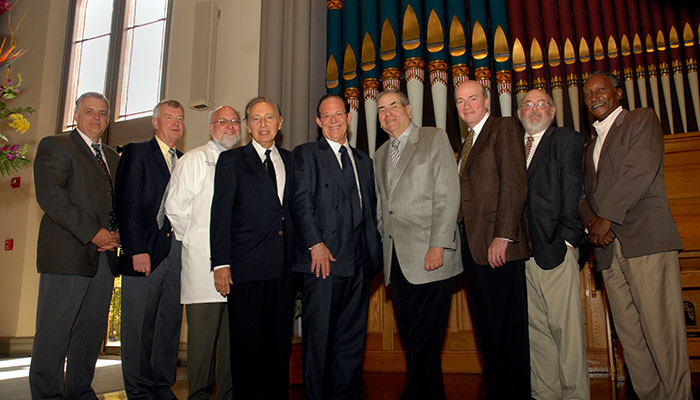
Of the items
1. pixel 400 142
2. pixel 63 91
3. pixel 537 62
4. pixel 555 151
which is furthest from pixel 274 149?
pixel 63 91

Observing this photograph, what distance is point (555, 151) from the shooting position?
2.25m

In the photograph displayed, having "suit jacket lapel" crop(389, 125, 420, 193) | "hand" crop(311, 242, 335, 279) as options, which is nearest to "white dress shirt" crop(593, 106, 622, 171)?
"suit jacket lapel" crop(389, 125, 420, 193)

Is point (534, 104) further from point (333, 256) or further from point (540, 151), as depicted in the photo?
point (333, 256)

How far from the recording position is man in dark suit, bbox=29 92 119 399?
2.37 m

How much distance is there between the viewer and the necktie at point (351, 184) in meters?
2.28

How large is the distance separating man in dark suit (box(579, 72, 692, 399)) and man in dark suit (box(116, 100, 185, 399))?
1.99m

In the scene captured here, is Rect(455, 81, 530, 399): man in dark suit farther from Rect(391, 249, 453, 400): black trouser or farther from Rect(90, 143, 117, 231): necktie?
Rect(90, 143, 117, 231): necktie

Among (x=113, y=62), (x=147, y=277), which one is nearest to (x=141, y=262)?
(x=147, y=277)

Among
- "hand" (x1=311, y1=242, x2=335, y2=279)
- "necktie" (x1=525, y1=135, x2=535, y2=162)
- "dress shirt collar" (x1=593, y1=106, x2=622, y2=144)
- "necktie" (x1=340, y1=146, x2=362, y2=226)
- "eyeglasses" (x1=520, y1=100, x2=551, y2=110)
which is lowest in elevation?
"hand" (x1=311, y1=242, x2=335, y2=279)

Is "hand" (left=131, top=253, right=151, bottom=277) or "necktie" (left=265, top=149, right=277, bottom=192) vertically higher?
"necktie" (left=265, top=149, right=277, bottom=192)

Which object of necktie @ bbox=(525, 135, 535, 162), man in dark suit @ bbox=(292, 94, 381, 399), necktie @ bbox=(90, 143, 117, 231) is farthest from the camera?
necktie @ bbox=(90, 143, 117, 231)

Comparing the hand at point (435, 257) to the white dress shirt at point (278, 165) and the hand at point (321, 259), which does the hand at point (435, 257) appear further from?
the white dress shirt at point (278, 165)

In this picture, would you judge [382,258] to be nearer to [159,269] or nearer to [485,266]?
[485,266]

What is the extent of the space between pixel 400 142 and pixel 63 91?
192 inches
